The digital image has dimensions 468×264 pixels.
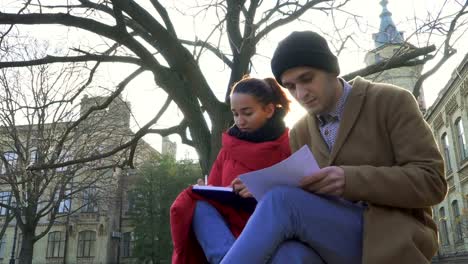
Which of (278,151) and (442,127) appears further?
(442,127)

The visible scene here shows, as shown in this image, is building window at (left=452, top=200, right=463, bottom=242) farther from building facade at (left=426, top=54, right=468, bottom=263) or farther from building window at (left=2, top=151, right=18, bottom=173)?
building window at (left=2, top=151, right=18, bottom=173)

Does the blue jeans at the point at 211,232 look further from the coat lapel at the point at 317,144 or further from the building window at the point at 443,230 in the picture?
the building window at the point at 443,230

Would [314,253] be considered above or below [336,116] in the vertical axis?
below

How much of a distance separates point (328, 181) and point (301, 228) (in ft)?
0.79

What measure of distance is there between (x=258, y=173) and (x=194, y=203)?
0.69 meters

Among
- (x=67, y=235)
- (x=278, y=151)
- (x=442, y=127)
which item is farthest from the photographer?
(x=67, y=235)

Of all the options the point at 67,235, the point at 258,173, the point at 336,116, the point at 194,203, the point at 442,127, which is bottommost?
the point at 67,235

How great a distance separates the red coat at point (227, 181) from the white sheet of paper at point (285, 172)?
1.97 feet

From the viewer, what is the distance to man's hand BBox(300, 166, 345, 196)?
1943 mm

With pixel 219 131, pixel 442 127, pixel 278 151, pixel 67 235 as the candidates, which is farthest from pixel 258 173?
pixel 67 235

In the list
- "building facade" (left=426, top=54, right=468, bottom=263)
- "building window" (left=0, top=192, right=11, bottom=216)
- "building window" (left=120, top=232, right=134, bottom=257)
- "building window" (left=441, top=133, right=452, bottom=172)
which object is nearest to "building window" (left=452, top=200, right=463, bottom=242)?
"building facade" (left=426, top=54, right=468, bottom=263)

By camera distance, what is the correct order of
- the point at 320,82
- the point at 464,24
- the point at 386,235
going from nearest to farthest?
the point at 386,235 → the point at 320,82 → the point at 464,24

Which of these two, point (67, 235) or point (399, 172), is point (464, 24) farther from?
point (67, 235)

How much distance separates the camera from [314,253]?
193cm
